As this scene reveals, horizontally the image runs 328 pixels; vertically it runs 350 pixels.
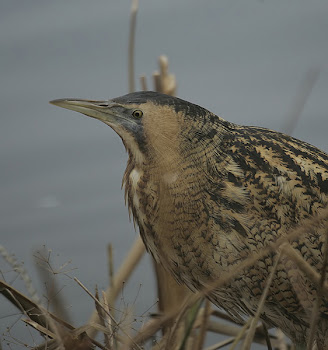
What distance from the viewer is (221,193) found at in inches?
54.1

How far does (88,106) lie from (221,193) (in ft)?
1.06

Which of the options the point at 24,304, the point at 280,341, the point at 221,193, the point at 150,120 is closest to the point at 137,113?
the point at 150,120

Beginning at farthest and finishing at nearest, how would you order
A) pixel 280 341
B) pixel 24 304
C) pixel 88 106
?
pixel 280 341
pixel 88 106
pixel 24 304

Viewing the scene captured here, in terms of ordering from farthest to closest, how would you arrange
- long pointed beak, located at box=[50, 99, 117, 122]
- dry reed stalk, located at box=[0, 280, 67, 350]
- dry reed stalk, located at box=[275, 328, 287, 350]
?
dry reed stalk, located at box=[275, 328, 287, 350] < long pointed beak, located at box=[50, 99, 117, 122] < dry reed stalk, located at box=[0, 280, 67, 350]

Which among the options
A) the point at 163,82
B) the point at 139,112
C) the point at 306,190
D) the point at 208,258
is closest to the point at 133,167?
the point at 139,112

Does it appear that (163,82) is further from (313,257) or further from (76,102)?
(313,257)

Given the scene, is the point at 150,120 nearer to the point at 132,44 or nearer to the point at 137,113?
the point at 137,113

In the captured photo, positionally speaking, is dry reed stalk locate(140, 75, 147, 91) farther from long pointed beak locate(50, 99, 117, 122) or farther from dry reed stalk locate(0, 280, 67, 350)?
dry reed stalk locate(0, 280, 67, 350)

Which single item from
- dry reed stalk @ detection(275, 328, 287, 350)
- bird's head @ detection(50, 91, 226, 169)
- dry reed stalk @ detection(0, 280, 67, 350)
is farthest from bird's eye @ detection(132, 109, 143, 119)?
dry reed stalk @ detection(275, 328, 287, 350)

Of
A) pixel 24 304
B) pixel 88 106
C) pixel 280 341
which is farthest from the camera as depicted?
pixel 280 341

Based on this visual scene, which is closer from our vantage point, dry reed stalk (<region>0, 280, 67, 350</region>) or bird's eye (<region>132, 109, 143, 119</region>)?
dry reed stalk (<region>0, 280, 67, 350</region>)

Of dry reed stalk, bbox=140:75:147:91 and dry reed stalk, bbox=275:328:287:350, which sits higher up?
dry reed stalk, bbox=140:75:147:91

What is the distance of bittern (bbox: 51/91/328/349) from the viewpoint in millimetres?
1350

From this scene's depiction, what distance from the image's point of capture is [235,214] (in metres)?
1.36
